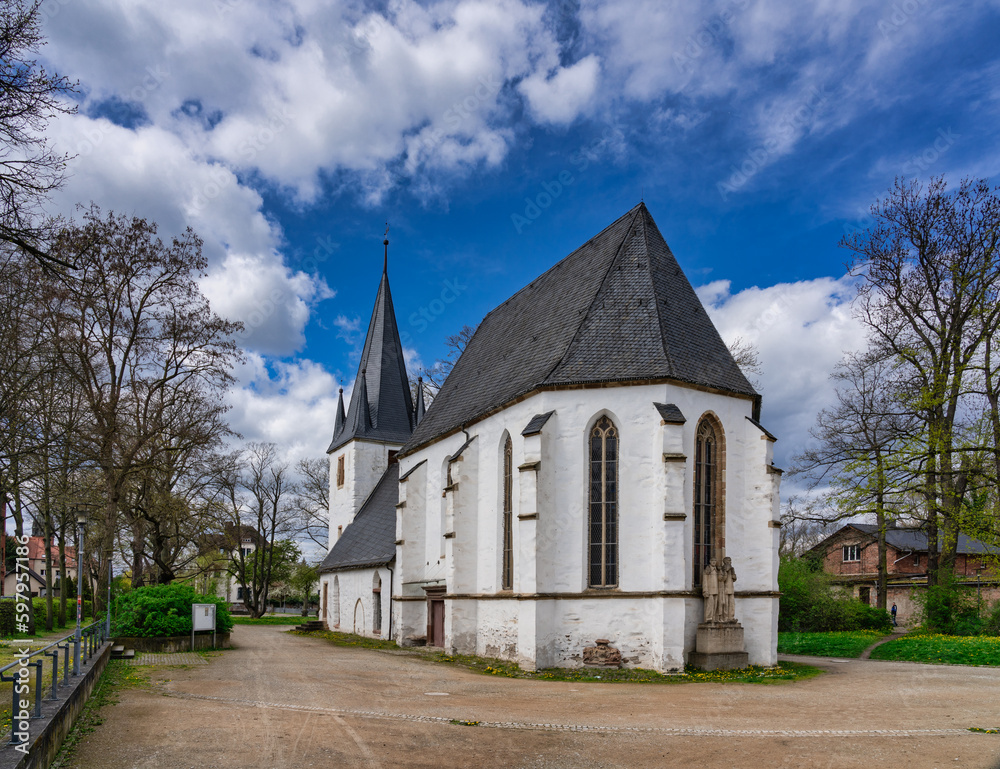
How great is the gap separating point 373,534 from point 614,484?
18269mm

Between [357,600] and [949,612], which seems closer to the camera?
[949,612]

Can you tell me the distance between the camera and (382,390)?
41469mm

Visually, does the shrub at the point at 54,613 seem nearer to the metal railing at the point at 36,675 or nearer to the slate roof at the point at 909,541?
the metal railing at the point at 36,675

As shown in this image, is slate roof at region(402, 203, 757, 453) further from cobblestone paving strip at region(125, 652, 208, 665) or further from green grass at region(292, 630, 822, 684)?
cobblestone paving strip at region(125, 652, 208, 665)

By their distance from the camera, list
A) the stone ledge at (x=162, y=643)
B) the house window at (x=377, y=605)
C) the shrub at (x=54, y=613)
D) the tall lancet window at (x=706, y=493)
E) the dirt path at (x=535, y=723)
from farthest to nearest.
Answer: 1. the shrub at (x=54, y=613)
2. the house window at (x=377, y=605)
3. the stone ledge at (x=162, y=643)
4. the tall lancet window at (x=706, y=493)
5. the dirt path at (x=535, y=723)

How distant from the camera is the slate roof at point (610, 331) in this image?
19.1 meters

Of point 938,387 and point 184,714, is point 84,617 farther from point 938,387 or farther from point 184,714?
point 938,387

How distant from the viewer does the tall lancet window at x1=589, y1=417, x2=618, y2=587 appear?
59.9ft

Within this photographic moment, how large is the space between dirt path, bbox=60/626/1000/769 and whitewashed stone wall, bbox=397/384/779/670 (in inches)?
84.7

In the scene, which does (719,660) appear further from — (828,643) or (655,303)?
(828,643)

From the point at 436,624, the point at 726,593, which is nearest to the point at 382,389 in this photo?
the point at 436,624

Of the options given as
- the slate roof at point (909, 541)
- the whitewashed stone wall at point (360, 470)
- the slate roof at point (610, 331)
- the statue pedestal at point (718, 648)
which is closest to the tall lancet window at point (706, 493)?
the statue pedestal at point (718, 648)

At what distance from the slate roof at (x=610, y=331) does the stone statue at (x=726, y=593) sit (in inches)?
173

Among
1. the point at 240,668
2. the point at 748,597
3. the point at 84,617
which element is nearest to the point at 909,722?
the point at 748,597
